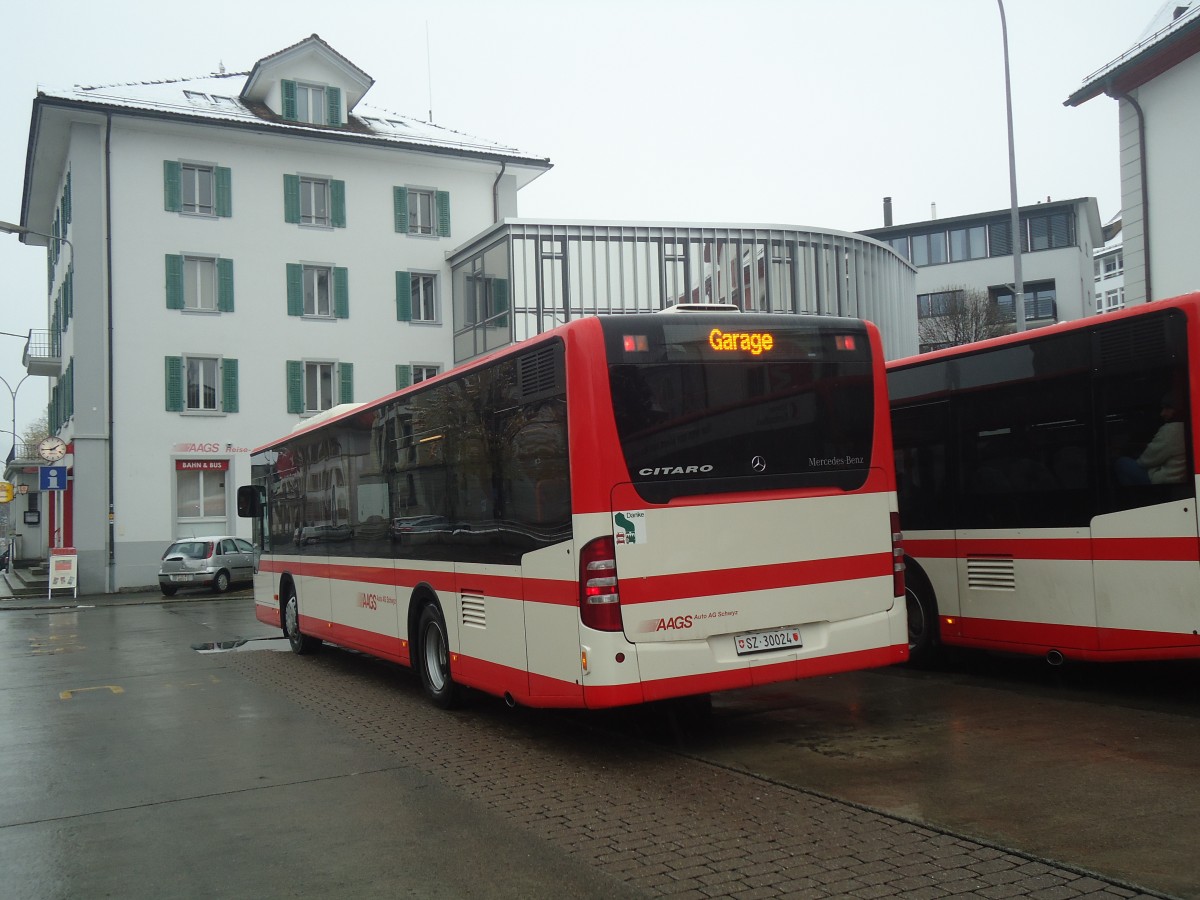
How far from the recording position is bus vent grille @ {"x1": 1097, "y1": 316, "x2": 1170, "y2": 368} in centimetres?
837

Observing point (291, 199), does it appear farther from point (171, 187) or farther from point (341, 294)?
point (171, 187)

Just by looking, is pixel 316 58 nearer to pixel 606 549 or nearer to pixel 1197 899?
pixel 606 549

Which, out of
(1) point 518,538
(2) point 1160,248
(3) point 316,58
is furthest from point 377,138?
(1) point 518,538

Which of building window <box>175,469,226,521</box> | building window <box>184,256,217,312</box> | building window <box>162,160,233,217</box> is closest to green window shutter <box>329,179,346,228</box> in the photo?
building window <box>162,160,233,217</box>

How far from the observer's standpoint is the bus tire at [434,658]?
391 inches

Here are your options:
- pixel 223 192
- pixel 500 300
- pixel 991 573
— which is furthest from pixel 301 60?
pixel 991 573

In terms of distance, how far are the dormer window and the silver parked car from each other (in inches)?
620

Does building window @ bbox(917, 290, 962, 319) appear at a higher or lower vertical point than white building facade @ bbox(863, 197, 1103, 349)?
lower

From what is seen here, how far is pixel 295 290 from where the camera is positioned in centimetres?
3644

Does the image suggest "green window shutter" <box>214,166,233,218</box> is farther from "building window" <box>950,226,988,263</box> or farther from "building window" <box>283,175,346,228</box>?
"building window" <box>950,226,988,263</box>

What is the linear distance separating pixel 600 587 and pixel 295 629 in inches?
362

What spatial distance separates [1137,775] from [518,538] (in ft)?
14.0

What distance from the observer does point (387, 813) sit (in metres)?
6.59

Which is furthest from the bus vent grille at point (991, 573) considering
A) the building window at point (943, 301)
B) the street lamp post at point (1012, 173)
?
the building window at point (943, 301)
